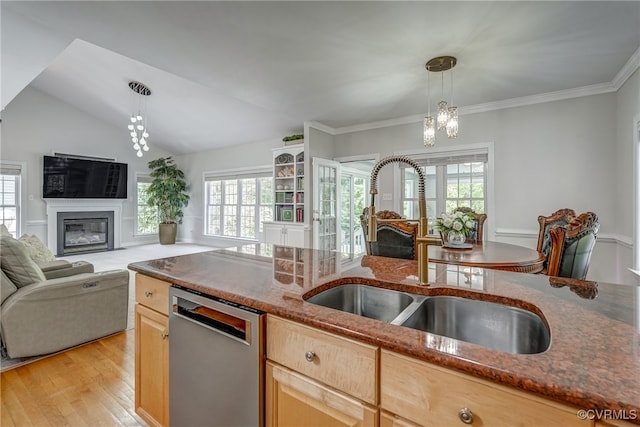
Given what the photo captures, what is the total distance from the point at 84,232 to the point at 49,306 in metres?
5.95

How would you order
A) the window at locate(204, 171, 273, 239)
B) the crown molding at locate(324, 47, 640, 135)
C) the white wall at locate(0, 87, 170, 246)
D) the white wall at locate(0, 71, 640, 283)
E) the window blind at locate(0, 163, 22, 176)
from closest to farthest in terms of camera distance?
1. the crown molding at locate(324, 47, 640, 135)
2. the white wall at locate(0, 71, 640, 283)
3. the window blind at locate(0, 163, 22, 176)
4. the white wall at locate(0, 87, 170, 246)
5. the window at locate(204, 171, 273, 239)

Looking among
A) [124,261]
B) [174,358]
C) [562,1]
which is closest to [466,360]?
[174,358]

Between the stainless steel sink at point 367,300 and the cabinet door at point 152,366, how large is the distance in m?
0.78

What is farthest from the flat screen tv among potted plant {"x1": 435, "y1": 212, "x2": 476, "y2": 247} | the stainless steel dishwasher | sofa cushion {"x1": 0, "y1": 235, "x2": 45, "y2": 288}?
potted plant {"x1": 435, "y1": 212, "x2": 476, "y2": 247}

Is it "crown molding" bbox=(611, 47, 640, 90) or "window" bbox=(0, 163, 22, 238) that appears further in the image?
"window" bbox=(0, 163, 22, 238)


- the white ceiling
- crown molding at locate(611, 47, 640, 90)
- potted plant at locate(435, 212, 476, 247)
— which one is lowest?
potted plant at locate(435, 212, 476, 247)

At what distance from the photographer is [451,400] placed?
2.22ft

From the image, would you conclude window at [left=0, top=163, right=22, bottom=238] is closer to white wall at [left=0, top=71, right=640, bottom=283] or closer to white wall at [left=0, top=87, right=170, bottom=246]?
white wall at [left=0, top=87, right=170, bottom=246]

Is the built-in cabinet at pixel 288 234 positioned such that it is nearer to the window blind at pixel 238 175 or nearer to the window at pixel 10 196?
the window blind at pixel 238 175

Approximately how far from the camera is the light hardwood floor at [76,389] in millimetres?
1736

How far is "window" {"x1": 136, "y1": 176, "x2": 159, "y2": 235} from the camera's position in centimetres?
809

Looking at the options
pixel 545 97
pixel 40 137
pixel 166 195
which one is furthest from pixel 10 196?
pixel 545 97

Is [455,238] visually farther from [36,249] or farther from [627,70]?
[36,249]

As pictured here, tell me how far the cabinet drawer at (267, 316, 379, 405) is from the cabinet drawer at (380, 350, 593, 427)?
46 millimetres
